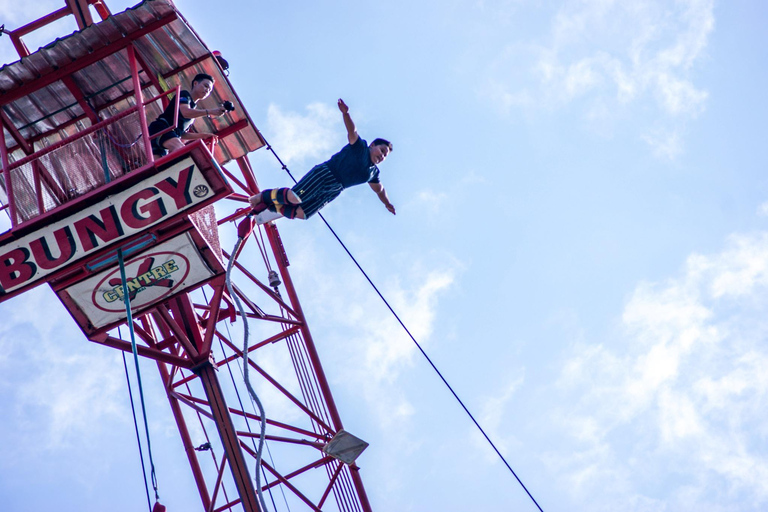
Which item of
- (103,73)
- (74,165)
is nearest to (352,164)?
(74,165)

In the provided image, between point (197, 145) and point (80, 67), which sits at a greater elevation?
point (80, 67)

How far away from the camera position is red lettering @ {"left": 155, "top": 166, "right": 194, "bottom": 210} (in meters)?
13.5

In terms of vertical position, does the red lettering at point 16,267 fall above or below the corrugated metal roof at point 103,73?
below

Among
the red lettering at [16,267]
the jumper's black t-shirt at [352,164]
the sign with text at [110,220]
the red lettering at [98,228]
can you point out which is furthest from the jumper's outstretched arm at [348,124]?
the red lettering at [16,267]

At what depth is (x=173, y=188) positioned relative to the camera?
13516 millimetres

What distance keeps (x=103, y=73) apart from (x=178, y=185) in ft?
12.3

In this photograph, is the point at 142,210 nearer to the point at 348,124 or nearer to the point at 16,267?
the point at 16,267

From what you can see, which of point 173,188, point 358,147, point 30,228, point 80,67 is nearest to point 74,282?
point 30,228

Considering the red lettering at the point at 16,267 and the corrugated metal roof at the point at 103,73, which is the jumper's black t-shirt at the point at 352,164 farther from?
the red lettering at the point at 16,267

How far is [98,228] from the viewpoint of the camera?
13.5m

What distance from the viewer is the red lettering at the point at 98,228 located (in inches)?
532

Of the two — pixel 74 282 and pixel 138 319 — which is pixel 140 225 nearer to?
pixel 74 282

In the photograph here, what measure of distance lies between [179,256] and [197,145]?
73.7 inches

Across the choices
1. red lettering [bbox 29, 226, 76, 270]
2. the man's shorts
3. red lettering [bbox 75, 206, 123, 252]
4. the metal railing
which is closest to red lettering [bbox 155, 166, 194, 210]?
the metal railing
